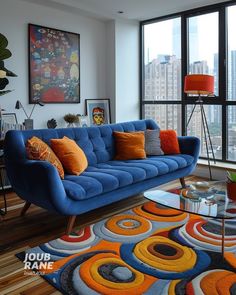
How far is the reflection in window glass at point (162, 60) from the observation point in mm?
5184

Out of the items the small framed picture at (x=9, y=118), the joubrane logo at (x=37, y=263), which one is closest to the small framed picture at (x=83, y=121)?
the small framed picture at (x=9, y=118)

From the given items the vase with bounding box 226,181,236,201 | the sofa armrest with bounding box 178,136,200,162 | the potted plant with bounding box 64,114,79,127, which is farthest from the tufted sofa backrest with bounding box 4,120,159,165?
the vase with bounding box 226,181,236,201

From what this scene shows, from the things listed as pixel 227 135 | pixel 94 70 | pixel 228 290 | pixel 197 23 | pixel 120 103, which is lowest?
pixel 228 290

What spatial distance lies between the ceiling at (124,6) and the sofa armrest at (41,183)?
8.90ft

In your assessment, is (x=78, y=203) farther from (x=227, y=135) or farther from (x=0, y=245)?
(x=227, y=135)

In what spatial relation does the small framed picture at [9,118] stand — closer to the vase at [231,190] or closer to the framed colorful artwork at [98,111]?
the framed colorful artwork at [98,111]

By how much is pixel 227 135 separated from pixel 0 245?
11.6 ft

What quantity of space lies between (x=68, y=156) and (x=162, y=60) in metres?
3.13

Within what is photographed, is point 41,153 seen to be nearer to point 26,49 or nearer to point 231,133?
point 26,49

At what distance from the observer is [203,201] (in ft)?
7.80

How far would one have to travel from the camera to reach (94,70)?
5230 millimetres

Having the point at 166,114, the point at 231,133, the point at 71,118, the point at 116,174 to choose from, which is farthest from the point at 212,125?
the point at 116,174

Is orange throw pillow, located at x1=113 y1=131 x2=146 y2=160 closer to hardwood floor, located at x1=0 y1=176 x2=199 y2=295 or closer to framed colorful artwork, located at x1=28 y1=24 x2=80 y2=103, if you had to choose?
hardwood floor, located at x1=0 y1=176 x2=199 y2=295

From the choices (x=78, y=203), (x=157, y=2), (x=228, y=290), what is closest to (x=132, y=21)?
(x=157, y=2)
